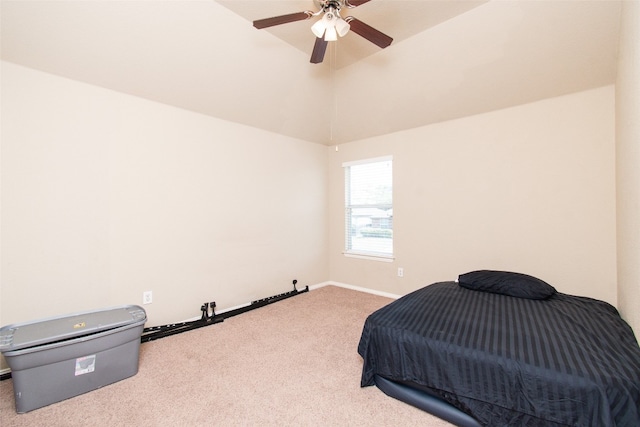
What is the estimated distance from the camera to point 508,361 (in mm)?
1370

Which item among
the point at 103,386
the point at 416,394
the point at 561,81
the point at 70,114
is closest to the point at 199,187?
the point at 70,114

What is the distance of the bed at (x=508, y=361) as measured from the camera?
47.0 inches

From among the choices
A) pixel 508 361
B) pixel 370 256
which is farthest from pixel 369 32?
pixel 370 256

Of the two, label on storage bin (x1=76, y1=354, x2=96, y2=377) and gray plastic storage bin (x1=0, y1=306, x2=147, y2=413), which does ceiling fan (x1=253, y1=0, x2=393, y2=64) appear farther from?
label on storage bin (x1=76, y1=354, x2=96, y2=377)

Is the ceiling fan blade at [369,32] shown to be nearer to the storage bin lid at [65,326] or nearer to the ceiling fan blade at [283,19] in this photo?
the ceiling fan blade at [283,19]

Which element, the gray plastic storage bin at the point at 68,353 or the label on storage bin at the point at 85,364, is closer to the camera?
the gray plastic storage bin at the point at 68,353

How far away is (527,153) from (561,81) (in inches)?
27.3

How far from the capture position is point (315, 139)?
4.29m

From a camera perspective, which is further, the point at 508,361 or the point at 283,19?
the point at 283,19

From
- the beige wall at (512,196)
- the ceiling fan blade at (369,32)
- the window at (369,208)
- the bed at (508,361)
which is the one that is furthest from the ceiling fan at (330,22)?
the window at (369,208)

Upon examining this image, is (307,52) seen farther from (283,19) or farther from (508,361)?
(508,361)

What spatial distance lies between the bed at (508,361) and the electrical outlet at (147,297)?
2144mm

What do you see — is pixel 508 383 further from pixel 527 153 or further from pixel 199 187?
pixel 199 187

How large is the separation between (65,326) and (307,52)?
3.19 metres
